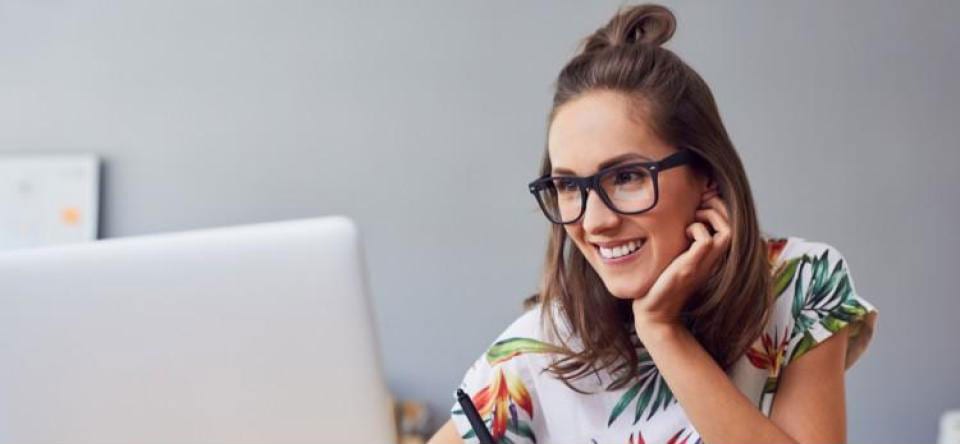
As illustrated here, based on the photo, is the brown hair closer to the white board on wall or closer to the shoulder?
the shoulder

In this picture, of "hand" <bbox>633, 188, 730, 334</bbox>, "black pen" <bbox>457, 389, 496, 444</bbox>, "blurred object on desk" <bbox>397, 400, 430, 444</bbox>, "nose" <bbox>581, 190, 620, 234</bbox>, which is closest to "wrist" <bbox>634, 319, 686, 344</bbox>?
"hand" <bbox>633, 188, 730, 334</bbox>

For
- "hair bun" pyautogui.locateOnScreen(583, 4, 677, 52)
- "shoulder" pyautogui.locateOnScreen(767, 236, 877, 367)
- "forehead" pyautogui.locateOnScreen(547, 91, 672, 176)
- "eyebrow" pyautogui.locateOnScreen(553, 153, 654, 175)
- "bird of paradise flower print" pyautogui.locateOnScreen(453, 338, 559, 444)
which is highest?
"hair bun" pyautogui.locateOnScreen(583, 4, 677, 52)

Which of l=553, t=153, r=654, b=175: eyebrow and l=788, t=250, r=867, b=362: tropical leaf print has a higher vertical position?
l=553, t=153, r=654, b=175: eyebrow

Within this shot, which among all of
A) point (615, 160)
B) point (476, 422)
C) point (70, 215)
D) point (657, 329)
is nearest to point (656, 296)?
point (657, 329)

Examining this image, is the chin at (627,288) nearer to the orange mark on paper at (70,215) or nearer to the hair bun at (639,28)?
the hair bun at (639,28)

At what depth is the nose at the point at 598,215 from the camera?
84 cm

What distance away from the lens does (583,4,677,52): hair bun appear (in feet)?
3.09

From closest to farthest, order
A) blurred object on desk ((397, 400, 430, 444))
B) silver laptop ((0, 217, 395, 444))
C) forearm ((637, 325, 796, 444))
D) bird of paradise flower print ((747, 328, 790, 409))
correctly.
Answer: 1. silver laptop ((0, 217, 395, 444))
2. forearm ((637, 325, 796, 444))
3. bird of paradise flower print ((747, 328, 790, 409))
4. blurred object on desk ((397, 400, 430, 444))

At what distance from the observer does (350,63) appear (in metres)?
2.54

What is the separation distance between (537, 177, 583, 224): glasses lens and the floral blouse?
144mm

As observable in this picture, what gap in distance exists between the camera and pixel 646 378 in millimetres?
952

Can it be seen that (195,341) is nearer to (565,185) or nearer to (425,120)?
(565,185)

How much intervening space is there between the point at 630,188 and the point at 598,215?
0.04 metres

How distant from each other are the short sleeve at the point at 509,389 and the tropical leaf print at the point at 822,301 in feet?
0.85
